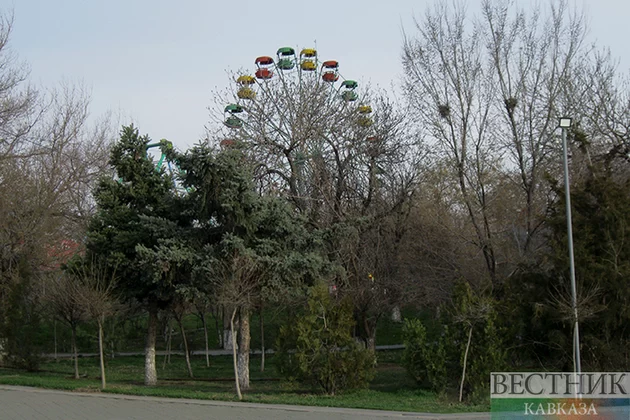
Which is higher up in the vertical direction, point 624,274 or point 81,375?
point 624,274

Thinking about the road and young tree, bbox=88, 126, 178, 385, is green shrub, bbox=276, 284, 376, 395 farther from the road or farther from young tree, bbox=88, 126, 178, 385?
the road

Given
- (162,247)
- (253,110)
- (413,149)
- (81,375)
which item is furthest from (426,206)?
(81,375)

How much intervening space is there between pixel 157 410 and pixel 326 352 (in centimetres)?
426

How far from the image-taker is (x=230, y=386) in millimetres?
19141

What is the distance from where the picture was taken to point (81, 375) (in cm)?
2217

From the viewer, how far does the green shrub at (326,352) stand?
52.8 ft

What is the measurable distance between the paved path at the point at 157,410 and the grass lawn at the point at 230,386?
0.68 m

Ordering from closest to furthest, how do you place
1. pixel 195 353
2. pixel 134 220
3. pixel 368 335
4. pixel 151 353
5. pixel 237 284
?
pixel 237 284
pixel 134 220
pixel 151 353
pixel 368 335
pixel 195 353

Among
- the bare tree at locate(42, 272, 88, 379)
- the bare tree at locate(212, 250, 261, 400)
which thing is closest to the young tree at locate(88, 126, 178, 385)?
the bare tree at locate(42, 272, 88, 379)

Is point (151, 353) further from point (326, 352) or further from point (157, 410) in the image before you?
point (326, 352)

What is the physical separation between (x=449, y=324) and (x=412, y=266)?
7113 mm

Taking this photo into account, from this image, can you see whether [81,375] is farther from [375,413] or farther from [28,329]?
[375,413]

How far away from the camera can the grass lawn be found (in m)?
15.1

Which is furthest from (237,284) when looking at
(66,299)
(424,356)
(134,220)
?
(66,299)
